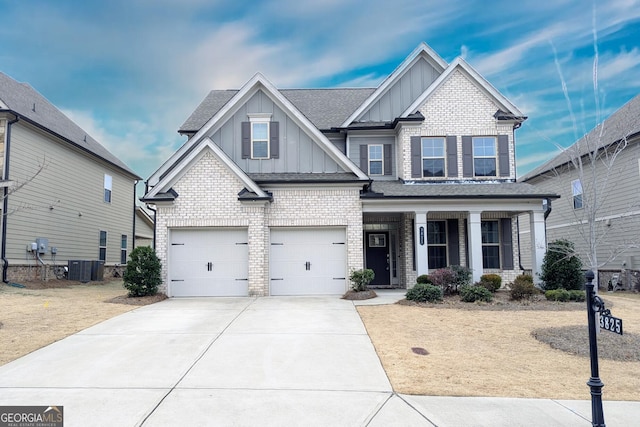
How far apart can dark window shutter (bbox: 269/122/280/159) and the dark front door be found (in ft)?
16.3

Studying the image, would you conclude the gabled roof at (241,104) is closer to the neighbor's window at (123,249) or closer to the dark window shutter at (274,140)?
the dark window shutter at (274,140)

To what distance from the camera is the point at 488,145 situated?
16.5 meters

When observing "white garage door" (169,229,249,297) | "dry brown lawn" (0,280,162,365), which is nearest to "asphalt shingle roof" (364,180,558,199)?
"white garage door" (169,229,249,297)

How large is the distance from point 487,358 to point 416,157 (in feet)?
34.3

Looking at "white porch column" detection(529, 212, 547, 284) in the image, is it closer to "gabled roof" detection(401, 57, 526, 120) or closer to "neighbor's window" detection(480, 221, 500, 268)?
"neighbor's window" detection(480, 221, 500, 268)

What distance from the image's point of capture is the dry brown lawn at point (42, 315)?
7.70 meters

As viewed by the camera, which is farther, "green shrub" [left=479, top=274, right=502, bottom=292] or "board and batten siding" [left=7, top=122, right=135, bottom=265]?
"board and batten siding" [left=7, top=122, right=135, bottom=265]

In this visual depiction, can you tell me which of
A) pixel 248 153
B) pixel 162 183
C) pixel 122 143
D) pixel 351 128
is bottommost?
pixel 162 183

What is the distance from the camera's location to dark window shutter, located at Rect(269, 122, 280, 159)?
1532 centimetres

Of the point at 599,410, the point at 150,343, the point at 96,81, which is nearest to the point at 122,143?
the point at 96,81

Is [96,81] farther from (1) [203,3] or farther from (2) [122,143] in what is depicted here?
(1) [203,3]

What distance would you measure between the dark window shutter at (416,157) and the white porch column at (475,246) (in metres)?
2.43

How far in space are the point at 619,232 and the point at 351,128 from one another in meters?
12.2

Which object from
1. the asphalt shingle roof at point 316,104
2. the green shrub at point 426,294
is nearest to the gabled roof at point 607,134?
the green shrub at point 426,294
